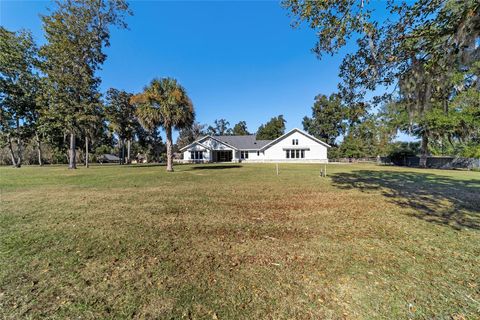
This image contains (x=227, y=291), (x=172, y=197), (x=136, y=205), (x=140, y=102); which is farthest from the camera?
(x=140, y=102)

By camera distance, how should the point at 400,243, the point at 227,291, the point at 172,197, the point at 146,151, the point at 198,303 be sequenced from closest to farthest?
the point at 198,303 < the point at 227,291 < the point at 400,243 < the point at 172,197 < the point at 146,151

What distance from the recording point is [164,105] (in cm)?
1658

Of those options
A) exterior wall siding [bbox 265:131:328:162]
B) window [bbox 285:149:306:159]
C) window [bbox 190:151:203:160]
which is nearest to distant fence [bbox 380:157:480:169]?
exterior wall siding [bbox 265:131:328:162]

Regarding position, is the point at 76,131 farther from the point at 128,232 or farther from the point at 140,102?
the point at 128,232

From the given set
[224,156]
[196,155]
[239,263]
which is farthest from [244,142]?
[239,263]

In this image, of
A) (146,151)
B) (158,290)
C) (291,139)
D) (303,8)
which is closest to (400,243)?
(158,290)

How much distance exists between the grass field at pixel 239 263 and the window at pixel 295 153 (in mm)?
32452

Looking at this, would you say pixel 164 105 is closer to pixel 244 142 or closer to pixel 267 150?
pixel 267 150

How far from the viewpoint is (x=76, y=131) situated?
23.4 meters

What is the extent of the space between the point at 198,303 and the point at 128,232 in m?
2.84

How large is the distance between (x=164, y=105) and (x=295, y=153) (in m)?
27.6

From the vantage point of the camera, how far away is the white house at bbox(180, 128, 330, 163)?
123 ft

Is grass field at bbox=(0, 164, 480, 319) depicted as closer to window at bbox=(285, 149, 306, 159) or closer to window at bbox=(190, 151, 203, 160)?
window at bbox=(285, 149, 306, 159)

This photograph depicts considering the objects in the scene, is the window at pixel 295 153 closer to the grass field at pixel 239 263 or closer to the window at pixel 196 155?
the window at pixel 196 155
